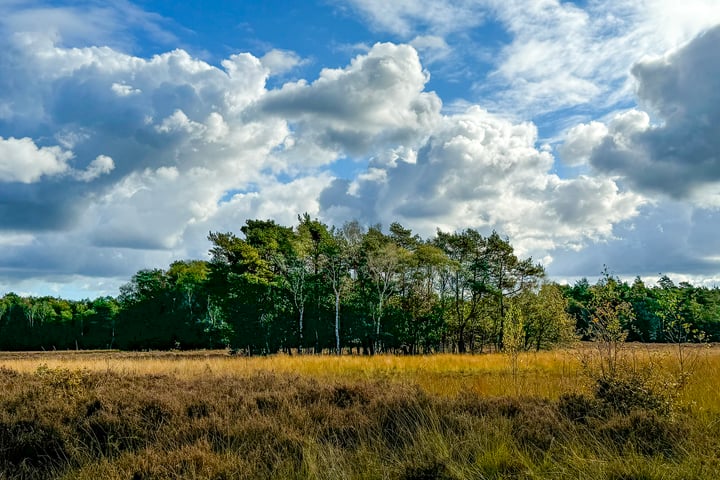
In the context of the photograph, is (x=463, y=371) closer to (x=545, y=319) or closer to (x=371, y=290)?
(x=371, y=290)

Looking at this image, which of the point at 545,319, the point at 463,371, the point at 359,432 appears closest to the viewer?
the point at 359,432

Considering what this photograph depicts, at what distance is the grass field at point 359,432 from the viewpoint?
228 inches

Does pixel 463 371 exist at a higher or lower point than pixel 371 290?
lower

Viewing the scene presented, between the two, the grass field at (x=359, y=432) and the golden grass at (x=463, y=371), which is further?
the golden grass at (x=463, y=371)

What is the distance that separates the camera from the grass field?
5797mm

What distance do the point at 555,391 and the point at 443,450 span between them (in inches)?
261

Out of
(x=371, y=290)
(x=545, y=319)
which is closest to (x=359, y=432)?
(x=371, y=290)

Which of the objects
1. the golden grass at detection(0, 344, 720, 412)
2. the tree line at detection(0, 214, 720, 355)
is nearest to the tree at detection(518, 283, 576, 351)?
the tree line at detection(0, 214, 720, 355)

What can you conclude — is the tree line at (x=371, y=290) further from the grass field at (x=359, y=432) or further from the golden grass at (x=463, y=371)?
the grass field at (x=359, y=432)

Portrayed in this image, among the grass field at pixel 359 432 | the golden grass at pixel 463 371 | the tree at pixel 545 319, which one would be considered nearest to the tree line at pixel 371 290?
the tree at pixel 545 319

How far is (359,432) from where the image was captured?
7516mm

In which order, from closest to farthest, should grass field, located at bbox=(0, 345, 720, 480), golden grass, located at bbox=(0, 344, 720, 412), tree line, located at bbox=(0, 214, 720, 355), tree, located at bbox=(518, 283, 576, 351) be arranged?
1. grass field, located at bbox=(0, 345, 720, 480)
2. golden grass, located at bbox=(0, 344, 720, 412)
3. tree line, located at bbox=(0, 214, 720, 355)
4. tree, located at bbox=(518, 283, 576, 351)

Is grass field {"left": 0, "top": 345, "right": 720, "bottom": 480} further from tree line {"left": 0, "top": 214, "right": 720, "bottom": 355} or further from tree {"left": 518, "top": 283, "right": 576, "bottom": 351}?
tree {"left": 518, "top": 283, "right": 576, "bottom": 351}

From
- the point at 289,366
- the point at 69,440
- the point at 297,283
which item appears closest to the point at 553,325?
the point at 297,283
